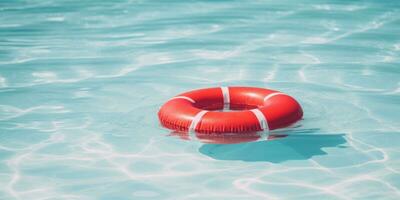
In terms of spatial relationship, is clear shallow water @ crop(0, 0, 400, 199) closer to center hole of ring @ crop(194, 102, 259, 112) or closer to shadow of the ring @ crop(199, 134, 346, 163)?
shadow of the ring @ crop(199, 134, 346, 163)

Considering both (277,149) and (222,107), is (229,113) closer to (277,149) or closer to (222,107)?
(277,149)

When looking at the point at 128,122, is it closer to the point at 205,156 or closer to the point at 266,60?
the point at 205,156

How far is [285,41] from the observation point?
23.8 ft

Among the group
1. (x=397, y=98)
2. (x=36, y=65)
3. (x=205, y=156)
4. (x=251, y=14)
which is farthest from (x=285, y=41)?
(x=205, y=156)

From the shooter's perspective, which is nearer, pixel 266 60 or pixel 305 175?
pixel 305 175

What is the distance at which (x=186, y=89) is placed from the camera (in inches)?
226

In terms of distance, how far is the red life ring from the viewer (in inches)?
168

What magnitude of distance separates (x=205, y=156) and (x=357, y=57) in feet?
9.68

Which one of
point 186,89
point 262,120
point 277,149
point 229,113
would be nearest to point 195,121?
point 229,113

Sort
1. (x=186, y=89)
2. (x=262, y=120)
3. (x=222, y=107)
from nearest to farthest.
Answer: (x=262, y=120) → (x=222, y=107) → (x=186, y=89)

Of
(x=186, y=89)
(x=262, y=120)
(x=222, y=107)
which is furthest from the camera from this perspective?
(x=186, y=89)

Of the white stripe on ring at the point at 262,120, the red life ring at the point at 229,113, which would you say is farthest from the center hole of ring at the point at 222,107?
the white stripe on ring at the point at 262,120

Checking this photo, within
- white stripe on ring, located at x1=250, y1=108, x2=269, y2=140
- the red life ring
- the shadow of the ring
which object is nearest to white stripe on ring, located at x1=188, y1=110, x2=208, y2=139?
the red life ring

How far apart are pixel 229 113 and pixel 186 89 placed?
1463 millimetres
